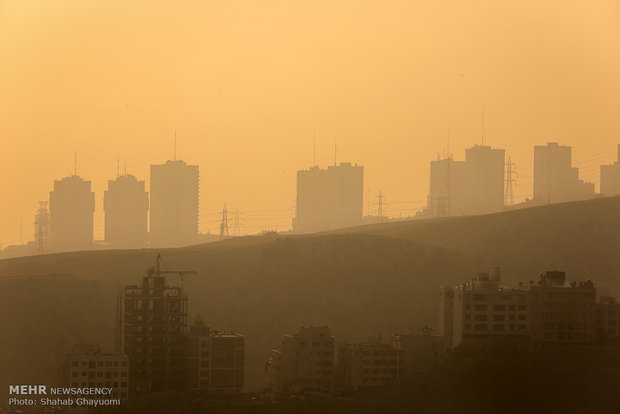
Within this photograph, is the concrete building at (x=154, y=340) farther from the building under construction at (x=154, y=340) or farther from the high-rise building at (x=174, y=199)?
the high-rise building at (x=174, y=199)

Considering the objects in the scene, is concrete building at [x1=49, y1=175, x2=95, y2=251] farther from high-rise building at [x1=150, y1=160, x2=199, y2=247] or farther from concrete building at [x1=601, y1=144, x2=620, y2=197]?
concrete building at [x1=601, y1=144, x2=620, y2=197]

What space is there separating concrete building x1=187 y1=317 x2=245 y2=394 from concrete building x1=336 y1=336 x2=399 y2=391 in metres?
2.65

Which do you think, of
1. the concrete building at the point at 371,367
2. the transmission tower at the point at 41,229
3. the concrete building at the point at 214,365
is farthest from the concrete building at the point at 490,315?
the transmission tower at the point at 41,229

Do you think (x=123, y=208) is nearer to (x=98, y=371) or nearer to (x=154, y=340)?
(x=154, y=340)

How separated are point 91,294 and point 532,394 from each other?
1962cm

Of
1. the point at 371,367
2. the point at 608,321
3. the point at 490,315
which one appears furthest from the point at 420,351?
the point at 608,321

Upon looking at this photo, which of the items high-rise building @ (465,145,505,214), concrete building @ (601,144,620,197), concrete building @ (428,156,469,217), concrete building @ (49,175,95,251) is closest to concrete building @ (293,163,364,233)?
concrete building @ (428,156,469,217)

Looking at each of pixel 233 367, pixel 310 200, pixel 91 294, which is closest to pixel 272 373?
pixel 233 367

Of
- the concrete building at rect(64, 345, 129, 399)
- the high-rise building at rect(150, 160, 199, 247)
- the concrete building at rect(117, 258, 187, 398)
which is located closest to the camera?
the concrete building at rect(64, 345, 129, 399)

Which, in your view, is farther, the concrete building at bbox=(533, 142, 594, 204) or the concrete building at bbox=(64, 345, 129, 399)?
the concrete building at bbox=(533, 142, 594, 204)

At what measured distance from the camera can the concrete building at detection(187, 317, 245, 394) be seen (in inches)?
1340

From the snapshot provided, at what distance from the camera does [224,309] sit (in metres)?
45.6

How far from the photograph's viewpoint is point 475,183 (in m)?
84.7

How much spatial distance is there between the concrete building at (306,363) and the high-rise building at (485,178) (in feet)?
161
